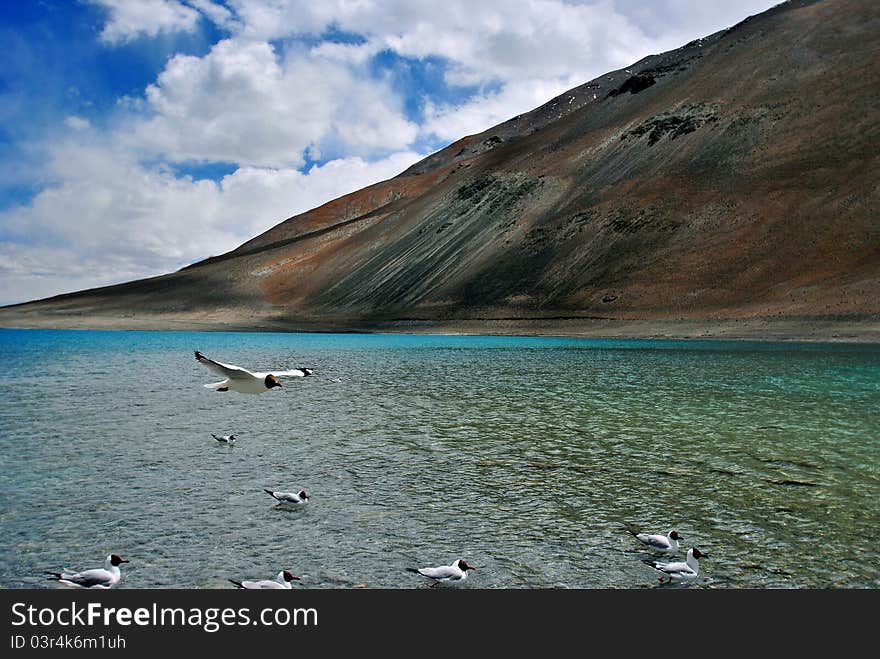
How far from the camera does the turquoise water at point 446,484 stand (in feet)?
27.9

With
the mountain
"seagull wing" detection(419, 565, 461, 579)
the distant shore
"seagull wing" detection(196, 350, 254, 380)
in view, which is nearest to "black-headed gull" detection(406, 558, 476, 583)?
"seagull wing" detection(419, 565, 461, 579)

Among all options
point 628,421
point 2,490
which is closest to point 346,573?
point 2,490

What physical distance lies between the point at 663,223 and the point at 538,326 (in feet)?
66.4

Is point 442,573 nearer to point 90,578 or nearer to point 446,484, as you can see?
point 90,578

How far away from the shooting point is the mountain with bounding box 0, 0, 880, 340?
6938 centimetres

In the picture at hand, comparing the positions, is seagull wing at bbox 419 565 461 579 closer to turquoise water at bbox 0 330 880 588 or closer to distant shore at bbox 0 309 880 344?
turquoise water at bbox 0 330 880 588

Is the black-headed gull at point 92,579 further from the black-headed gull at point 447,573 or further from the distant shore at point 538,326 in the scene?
the distant shore at point 538,326

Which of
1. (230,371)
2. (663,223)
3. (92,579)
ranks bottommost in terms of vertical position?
(92,579)

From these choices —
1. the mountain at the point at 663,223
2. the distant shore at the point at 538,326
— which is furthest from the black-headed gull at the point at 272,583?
the mountain at the point at 663,223

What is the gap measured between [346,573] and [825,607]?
507 centimetres

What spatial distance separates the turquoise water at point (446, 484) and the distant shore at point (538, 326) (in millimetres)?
33794

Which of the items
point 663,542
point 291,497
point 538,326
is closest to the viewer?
point 663,542

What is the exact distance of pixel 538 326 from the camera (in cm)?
8062

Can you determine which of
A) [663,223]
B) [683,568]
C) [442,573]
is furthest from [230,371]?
[663,223]
